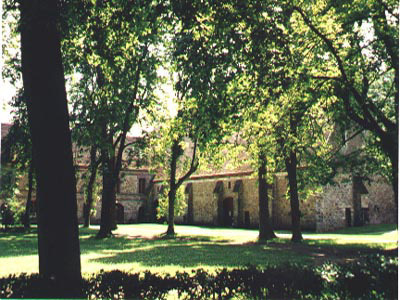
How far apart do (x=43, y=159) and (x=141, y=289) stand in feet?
9.64

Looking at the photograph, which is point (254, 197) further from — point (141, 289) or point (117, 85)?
point (141, 289)

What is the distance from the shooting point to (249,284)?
7445 millimetres

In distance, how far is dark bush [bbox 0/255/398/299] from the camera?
700cm

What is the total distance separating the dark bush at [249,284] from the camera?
700cm

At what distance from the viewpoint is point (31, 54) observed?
736 cm

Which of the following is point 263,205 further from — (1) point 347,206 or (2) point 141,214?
(2) point 141,214

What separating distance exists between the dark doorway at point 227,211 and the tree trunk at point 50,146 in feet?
127

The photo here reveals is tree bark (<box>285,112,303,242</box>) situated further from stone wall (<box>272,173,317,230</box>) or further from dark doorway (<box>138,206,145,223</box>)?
dark doorway (<box>138,206,145,223</box>)

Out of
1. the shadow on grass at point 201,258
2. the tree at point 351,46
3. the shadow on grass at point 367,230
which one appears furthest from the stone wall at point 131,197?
the tree at point 351,46

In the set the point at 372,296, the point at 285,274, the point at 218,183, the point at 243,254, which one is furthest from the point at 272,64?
the point at 218,183

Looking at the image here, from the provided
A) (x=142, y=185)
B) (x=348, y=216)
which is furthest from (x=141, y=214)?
(x=348, y=216)

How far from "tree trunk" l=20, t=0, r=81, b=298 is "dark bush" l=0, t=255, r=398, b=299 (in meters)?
0.41

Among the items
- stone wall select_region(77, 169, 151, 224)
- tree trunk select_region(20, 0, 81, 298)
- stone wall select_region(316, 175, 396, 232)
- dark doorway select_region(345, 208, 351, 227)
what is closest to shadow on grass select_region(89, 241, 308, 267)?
tree trunk select_region(20, 0, 81, 298)

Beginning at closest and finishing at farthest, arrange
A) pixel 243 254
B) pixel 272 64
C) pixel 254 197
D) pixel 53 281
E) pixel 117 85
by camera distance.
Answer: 1. pixel 53 281
2. pixel 272 64
3. pixel 117 85
4. pixel 243 254
5. pixel 254 197
